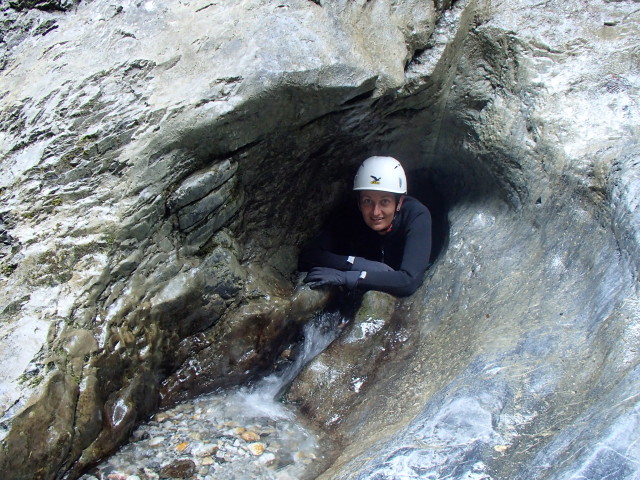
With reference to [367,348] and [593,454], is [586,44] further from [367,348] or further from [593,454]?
[593,454]

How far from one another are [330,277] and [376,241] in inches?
29.1

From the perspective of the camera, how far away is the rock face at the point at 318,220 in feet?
8.05

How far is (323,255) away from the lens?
4441 mm

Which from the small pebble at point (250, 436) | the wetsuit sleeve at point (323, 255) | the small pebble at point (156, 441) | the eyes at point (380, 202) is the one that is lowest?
the wetsuit sleeve at point (323, 255)

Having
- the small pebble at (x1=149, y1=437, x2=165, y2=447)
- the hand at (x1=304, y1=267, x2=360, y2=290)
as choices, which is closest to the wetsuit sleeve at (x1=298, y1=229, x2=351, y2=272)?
the hand at (x1=304, y1=267, x2=360, y2=290)

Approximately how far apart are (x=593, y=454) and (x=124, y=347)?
83.8 inches

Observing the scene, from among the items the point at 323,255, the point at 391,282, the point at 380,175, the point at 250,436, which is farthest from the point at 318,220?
the point at 250,436

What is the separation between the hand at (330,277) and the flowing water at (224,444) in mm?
835

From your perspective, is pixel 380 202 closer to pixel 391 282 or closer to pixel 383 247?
pixel 383 247

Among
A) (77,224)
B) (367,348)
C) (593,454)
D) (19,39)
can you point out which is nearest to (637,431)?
(593,454)

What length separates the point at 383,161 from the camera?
4422 millimetres

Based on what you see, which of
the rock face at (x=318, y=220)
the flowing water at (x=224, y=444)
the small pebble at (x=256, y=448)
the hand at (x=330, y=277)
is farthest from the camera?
the hand at (x=330, y=277)

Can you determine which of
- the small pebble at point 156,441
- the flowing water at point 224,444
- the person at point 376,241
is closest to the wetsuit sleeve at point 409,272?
the person at point 376,241

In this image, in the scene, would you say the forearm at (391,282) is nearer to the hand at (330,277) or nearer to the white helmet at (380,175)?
the hand at (330,277)
